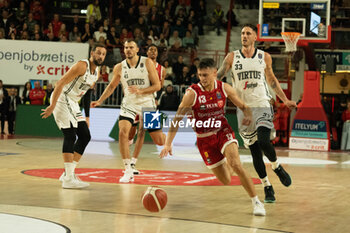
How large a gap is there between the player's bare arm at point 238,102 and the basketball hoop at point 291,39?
1079 cm

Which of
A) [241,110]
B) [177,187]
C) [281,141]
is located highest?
[241,110]

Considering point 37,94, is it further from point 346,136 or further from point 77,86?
point 77,86

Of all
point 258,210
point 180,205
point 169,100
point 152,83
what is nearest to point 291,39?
point 169,100

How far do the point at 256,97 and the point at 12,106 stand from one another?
1384cm

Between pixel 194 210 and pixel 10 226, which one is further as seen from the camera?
pixel 194 210

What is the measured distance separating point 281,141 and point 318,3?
183 inches

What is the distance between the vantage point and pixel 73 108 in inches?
347

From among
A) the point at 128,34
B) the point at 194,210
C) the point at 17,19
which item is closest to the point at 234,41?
the point at 128,34

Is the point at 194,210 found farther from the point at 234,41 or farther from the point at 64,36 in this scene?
the point at 234,41

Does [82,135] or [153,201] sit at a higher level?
[82,135]

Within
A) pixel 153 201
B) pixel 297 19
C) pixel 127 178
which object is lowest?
pixel 127 178

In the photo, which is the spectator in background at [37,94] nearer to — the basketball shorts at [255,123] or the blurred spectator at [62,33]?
the blurred spectator at [62,33]

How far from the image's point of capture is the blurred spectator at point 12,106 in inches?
794

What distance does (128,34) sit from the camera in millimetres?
23250
